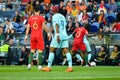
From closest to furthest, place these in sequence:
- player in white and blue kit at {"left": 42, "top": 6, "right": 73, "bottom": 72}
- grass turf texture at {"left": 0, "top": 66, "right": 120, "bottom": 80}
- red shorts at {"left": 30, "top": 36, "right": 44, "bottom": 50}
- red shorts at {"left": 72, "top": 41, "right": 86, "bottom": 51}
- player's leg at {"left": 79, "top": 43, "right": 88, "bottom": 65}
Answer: grass turf texture at {"left": 0, "top": 66, "right": 120, "bottom": 80} → player in white and blue kit at {"left": 42, "top": 6, "right": 73, "bottom": 72} → red shorts at {"left": 30, "top": 36, "right": 44, "bottom": 50} → player's leg at {"left": 79, "top": 43, "right": 88, "bottom": 65} → red shorts at {"left": 72, "top": 41, "right": 86, "bottom": 51}

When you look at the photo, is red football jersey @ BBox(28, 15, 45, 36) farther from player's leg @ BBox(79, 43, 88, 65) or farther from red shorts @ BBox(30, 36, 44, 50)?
player's leg @ BBox(79, 43, 88, 65)

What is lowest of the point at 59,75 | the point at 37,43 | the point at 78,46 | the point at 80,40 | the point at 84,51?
the point at 59,75

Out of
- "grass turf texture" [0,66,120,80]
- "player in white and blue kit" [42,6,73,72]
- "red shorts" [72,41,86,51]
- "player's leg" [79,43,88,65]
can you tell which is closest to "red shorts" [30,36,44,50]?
"player in white and blue kit" [42,6,73,72]

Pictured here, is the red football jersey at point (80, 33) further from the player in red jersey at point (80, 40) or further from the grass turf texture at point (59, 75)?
the grass turf texture at point (59, 75)

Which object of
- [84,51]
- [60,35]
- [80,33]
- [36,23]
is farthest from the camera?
[80,33]

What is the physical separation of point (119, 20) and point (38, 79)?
508 inches

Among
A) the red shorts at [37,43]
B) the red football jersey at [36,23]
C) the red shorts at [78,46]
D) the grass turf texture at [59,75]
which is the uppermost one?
the red football jersey at [36,23]

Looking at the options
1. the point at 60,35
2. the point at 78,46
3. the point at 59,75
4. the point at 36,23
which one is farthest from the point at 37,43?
the point at 78,46

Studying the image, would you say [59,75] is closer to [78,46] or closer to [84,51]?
[84,51]

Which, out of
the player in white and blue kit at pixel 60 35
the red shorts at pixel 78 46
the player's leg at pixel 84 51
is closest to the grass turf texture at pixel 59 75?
the player in white and blue kit at pixel 60 35

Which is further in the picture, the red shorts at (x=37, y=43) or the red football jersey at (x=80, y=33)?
the red football jersey at (x=80, y=33)

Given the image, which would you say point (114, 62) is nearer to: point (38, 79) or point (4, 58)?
point (4, 58)

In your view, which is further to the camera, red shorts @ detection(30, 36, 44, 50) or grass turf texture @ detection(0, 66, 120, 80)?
red shorts @ detection(30, 36, 44, 50)

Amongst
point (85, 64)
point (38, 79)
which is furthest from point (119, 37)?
point (38, 79)
